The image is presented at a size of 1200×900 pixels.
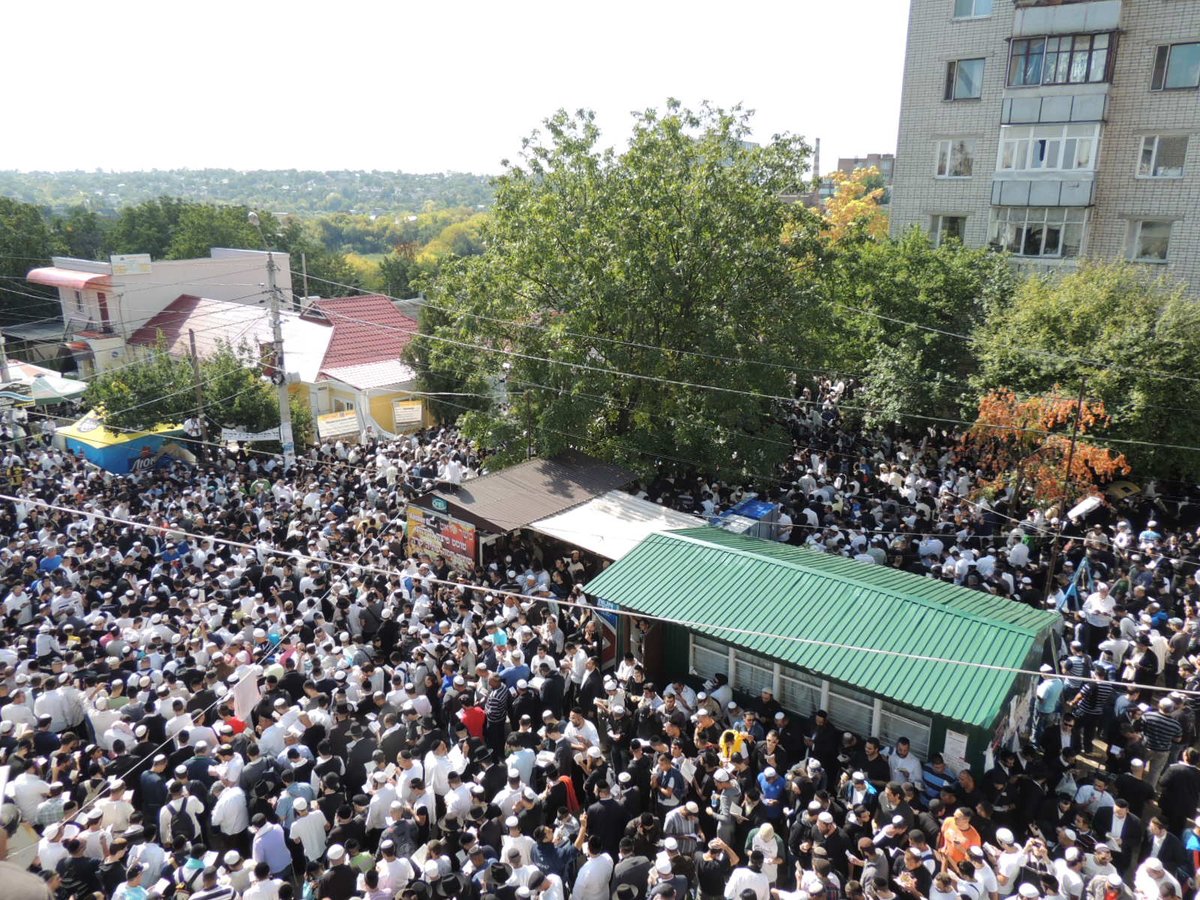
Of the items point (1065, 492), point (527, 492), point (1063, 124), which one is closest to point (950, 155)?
point (1063, 124)

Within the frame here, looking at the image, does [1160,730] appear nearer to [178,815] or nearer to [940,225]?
[178,815]

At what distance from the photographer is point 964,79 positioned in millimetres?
25516

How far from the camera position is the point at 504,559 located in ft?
49.5

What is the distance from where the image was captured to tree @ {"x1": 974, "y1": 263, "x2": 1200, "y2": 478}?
16250mm

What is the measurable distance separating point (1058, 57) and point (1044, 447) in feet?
43.6

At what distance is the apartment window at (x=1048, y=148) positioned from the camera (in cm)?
2291

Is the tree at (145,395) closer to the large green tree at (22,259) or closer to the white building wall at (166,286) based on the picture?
the white building wall at (166,286)

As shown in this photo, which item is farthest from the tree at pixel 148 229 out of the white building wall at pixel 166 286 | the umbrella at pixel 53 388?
the umbrella at pixel 53 388

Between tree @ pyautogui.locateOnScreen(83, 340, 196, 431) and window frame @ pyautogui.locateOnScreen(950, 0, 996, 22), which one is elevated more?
window frame @ pyautogui.locateOnScreen(950, 0, 996, 22)

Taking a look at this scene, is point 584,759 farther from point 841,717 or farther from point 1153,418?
point 1153,418

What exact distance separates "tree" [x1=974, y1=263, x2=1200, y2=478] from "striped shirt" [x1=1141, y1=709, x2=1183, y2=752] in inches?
336

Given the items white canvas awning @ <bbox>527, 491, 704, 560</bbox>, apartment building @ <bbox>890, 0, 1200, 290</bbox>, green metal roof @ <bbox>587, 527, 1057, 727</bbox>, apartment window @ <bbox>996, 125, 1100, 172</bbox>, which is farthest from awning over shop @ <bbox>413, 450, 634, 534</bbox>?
apartment window @ <bbox>996, 125, 1100, 172</bbox>

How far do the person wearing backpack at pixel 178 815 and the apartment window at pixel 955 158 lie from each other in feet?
84.9

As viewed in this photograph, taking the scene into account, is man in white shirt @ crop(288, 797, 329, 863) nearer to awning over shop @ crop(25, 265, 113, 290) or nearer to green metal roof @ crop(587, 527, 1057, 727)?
green metal roof @ crop(587, 527, 1057, 727)
